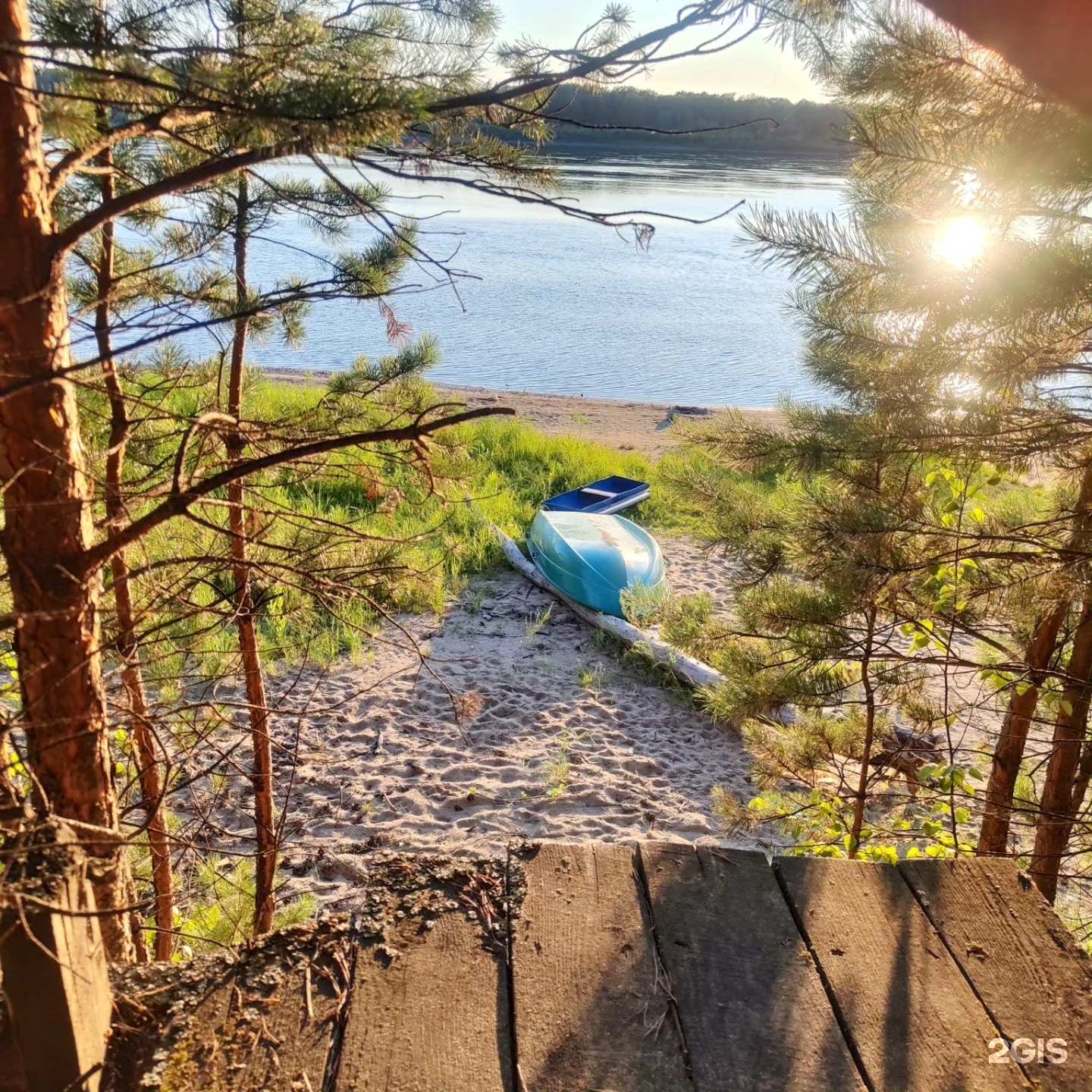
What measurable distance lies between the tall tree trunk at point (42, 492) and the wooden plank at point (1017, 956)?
→ 4.60 feet

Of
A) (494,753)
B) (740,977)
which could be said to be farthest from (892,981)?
(494,753)

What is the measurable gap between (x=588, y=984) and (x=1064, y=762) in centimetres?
237

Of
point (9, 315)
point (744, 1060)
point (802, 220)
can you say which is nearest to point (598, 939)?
point (744, 1060)

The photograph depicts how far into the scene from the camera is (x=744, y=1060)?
1.33 meters

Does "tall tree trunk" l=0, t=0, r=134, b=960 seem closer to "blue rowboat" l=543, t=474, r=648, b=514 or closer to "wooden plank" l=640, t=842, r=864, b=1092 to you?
"wooden plank" l=640, t=842, r=864, b=1092

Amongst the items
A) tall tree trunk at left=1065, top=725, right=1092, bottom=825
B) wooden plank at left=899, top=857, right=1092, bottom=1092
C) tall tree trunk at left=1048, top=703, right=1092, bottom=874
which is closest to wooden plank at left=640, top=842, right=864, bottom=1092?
wooden plank at left=899, top=857, right=1092, bottom=1092

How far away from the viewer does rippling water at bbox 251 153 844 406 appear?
59.0ft

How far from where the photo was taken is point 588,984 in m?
1.43

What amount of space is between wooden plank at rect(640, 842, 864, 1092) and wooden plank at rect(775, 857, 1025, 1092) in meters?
0.04

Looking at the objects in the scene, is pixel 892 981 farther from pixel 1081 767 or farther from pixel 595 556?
pixel 595 556

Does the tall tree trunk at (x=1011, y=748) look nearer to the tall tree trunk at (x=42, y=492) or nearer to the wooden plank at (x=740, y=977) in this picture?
the wooden plank at (x=740, y=977)

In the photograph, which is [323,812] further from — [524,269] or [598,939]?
[524,269]

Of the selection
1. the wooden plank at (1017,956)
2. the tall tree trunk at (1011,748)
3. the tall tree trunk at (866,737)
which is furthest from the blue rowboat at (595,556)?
the wooden plank at (1017,956)

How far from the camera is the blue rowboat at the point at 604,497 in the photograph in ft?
31.3
